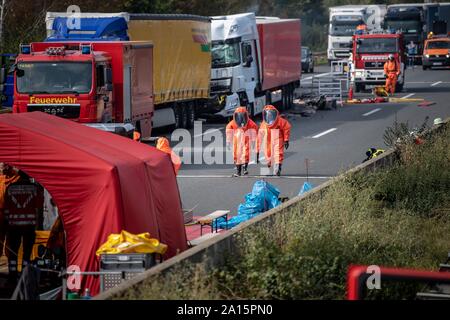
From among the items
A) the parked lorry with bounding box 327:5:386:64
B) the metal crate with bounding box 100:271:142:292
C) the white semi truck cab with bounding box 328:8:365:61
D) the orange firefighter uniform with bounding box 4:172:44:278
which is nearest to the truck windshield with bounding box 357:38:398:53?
the parked lorry with bounding box 327:5:386:64

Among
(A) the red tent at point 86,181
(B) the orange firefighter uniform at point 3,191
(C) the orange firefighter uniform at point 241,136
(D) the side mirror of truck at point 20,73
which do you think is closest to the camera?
(A) the red tent at point 86,181

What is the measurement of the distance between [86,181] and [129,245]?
142 centimetres

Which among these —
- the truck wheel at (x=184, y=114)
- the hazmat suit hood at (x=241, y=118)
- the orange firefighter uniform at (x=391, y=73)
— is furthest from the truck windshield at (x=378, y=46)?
the hazmat suit hood at (x=241, y=118)

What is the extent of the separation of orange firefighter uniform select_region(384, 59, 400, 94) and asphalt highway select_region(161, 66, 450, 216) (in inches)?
26.9

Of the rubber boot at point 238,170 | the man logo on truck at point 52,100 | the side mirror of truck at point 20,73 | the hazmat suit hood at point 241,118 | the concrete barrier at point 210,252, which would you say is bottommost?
the rubber boot at point 238,170

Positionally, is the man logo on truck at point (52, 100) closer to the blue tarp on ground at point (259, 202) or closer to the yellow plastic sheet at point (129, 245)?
the blue tarp on ground at point (259, 202)

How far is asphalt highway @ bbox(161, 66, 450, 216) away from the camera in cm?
2166

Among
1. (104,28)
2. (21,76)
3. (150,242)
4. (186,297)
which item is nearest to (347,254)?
(150,242)

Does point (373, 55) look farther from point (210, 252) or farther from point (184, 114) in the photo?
point (210, 252)

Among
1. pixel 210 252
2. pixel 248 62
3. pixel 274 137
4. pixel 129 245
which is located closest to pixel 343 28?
pixel 248 62

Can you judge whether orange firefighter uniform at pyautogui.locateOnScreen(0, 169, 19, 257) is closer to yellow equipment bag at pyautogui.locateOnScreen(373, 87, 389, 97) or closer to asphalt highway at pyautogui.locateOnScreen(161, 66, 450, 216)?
asphalt highway at pyautogui.locateOnScreen(161, 66, 450, 216)

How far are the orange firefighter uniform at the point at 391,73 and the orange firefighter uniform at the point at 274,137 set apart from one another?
24.8 m

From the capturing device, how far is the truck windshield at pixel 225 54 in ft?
120
